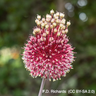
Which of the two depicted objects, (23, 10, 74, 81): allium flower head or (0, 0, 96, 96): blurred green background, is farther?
(0, 0, 96, 96): blurred green background

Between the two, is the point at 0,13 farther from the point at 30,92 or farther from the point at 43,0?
the point at 30,92

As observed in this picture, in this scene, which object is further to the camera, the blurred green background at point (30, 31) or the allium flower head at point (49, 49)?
the blurred green background at point (30, 31)

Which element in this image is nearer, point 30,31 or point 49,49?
point 49,49

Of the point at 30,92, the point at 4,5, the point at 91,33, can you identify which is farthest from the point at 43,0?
the point at 30,92

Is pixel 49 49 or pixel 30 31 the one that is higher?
pixel 30 31
